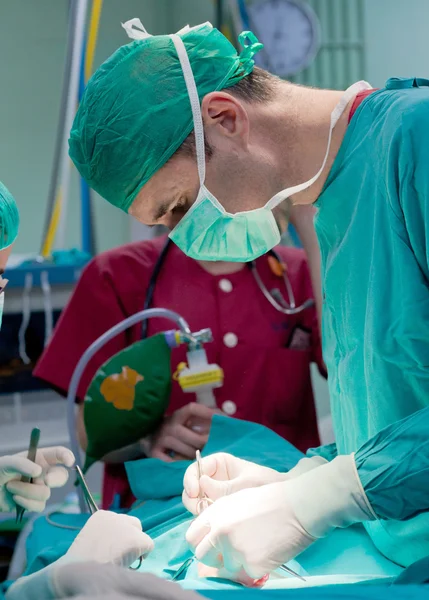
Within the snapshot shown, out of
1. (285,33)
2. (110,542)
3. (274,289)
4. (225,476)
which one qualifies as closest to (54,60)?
(285,33)

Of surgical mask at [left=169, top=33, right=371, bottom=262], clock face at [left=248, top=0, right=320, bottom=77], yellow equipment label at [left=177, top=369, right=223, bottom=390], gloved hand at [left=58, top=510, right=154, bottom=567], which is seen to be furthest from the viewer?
clock face at [left=248, top=0, right=320, bottom=77]

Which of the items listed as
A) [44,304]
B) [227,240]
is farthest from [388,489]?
[44,304]

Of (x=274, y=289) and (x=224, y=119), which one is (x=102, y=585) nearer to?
Result: (x=224, y=119)

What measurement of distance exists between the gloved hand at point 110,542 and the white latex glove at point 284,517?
0.37 ft

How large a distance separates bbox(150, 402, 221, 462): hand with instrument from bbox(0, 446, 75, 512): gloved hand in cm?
49

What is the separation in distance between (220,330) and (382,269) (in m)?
0.87

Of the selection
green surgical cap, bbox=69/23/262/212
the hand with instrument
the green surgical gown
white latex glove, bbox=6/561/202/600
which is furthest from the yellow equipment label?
white latex glove, bbox=6/561/202/600

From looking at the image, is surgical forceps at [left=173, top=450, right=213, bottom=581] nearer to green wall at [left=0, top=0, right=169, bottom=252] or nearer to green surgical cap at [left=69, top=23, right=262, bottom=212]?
green surgical cap at [left=69, top=23, right=262, bottom=212]

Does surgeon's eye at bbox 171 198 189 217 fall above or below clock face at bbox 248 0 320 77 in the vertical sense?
below

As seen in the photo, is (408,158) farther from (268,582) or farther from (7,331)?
(7,331)

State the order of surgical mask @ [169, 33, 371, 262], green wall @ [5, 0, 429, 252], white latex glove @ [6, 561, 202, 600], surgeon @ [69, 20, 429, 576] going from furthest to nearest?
green wall @ [5, 0, 429, 252], surgical mask @ [169, 33, 371, 262], surgeon @ [69, 20, 429, 576], white latex glove @ [6, 561, 202, 600]

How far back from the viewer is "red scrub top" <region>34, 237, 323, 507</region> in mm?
1999

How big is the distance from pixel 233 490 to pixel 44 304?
1195 mm

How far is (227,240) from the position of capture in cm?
136
